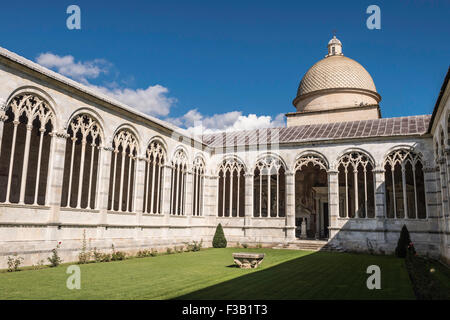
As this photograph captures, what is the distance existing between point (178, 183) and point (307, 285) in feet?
48.6

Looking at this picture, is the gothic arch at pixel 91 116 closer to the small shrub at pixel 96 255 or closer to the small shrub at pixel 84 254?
the small shrub at pixel 84 254

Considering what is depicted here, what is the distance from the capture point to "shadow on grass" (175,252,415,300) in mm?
9539

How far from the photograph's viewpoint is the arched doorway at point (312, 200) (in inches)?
1201

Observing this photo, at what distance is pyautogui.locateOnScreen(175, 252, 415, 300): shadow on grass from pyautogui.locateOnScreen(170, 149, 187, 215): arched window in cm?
1085

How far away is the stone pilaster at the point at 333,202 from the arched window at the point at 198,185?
9080mm

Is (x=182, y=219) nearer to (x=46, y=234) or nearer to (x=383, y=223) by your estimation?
(x=46, y=234)

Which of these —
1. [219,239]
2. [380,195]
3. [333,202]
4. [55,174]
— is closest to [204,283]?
[55,174]

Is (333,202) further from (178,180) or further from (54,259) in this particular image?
(54,259)

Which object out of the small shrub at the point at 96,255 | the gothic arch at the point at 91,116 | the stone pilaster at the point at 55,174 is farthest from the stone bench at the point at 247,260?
the gothic arch at the point at 91,116

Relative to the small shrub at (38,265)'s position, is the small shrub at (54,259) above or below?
above

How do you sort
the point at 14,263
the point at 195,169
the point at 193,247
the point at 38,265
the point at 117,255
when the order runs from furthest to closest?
the point at 195,169, the point at 193,247, the point at 117,255, the point at 38,265, the point at 14,263

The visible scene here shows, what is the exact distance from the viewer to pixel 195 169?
27.3 metres

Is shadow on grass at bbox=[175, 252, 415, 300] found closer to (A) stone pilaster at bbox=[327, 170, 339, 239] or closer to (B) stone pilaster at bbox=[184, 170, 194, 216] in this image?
(A) stone pilaster at bbox=[327, 170, 339, 239]

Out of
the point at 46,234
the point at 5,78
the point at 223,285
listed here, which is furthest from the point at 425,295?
the point at 5,78
